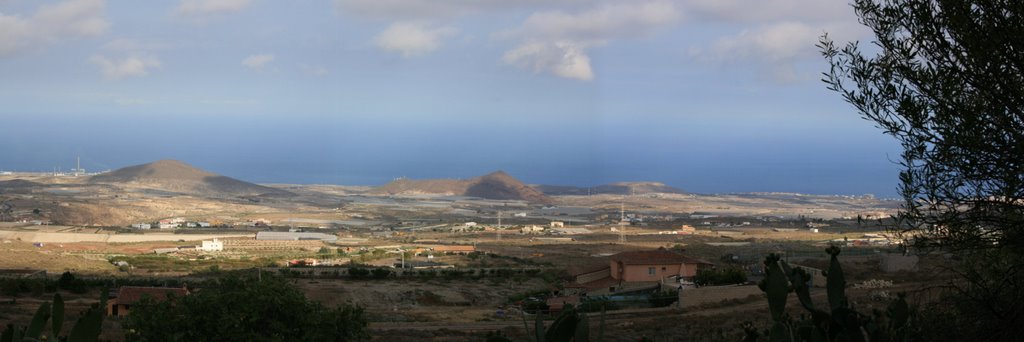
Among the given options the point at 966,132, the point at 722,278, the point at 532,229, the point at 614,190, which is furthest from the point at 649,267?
the point at 614,190

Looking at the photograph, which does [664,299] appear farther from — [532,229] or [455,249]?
A: [532,229]

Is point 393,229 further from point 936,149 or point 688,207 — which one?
point 936,149

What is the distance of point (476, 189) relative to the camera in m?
134

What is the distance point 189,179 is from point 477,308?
10532 cm

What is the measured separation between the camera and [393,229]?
8069 cm

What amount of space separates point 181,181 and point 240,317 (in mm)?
117684

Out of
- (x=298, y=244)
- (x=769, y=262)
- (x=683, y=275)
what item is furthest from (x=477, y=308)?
(x=298, y=244)

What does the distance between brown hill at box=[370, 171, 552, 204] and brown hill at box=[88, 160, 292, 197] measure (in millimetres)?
17124

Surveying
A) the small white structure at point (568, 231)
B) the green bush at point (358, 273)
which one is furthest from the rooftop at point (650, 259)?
the small white structure at point (568, 231)

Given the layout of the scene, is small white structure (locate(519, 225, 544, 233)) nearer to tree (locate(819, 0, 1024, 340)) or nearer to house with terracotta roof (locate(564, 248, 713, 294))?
house with terracotta roof (locate(564, 248, 713, 294))

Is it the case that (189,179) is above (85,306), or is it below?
above

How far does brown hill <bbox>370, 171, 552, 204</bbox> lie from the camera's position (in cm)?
12950

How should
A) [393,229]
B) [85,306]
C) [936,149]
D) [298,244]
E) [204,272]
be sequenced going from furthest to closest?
[393,229], [298,244], [204,272], [85,306], [936,149]

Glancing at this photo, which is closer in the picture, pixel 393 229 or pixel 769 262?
pixel 769 262
